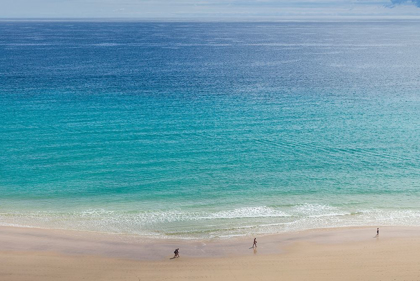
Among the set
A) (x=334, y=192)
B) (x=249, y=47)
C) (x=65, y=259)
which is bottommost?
(x=65, y=259)

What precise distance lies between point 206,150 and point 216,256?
20.2 meters

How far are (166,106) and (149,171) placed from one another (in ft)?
76.0

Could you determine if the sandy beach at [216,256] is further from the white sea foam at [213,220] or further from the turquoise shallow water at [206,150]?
the turquoise shallow water at [206,150]

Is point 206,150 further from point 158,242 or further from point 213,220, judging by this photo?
point 158,242

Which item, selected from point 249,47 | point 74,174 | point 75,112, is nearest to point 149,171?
point 74,174

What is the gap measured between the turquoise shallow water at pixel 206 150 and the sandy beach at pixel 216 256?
6.01 ft

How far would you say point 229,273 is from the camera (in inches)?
1231

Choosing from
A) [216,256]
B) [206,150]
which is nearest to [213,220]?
[216,256]

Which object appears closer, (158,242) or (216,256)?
(216,256)

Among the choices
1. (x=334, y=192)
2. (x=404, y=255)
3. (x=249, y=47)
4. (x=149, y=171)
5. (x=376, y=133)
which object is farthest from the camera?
(x=249, y=47)

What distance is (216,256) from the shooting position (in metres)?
33.3

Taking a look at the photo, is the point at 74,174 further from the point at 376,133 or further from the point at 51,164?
the point at 376,133

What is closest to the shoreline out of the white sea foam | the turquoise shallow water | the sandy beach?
the sandy beach

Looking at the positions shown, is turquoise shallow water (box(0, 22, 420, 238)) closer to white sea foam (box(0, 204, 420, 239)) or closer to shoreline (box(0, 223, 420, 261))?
white sea foam (box(0, 204, 420, 239))
